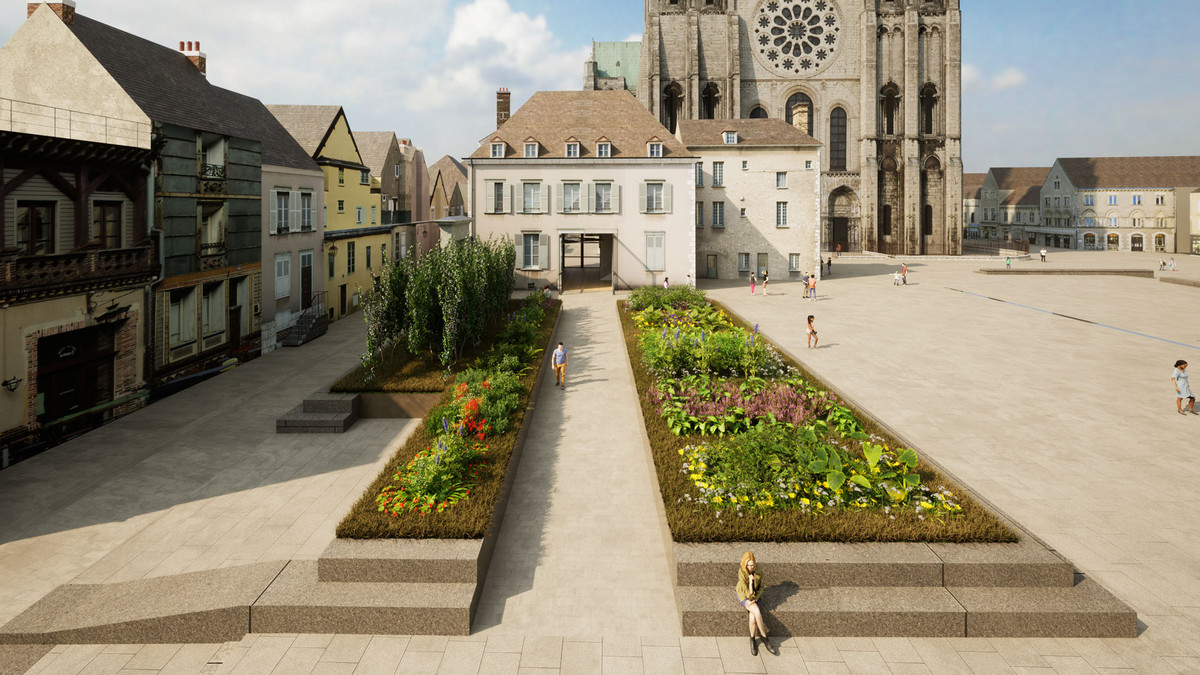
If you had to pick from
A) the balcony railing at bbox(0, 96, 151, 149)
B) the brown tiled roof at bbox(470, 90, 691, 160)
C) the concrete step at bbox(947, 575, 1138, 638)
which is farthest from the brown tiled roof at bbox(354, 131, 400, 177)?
the concrete step at bbox(947, 575, 1138, 638)

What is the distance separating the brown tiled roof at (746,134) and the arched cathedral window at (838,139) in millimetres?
30319

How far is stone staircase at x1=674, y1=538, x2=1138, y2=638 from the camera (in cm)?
868

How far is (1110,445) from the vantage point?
15094 mm

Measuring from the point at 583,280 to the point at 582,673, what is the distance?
137 ft

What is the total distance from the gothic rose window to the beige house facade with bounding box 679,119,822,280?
3070 centimetres

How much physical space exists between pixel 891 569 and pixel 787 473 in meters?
2.35

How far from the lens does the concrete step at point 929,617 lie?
862 centimetres

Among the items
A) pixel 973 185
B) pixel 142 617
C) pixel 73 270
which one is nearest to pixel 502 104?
pixel 73 270

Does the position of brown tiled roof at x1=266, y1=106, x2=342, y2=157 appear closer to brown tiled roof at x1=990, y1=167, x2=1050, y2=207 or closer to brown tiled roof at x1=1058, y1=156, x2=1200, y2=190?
brown tiled roof at x1=1058, y1=156, x2=1200, y2=190

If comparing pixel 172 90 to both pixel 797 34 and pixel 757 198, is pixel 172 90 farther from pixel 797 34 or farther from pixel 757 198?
pixel 797 34

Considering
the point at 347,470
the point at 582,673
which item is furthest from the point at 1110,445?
the point at 347,470

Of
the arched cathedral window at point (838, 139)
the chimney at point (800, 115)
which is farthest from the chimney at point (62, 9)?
the arched cathedral window at point (838, 139)

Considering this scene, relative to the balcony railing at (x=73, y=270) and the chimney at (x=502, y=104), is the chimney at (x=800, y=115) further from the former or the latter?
the balcony railing at (x=73, y=270)

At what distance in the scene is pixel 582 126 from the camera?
43312 mm
